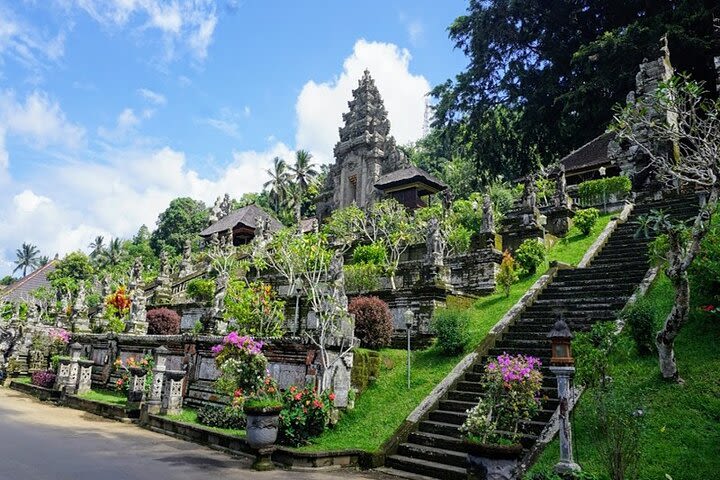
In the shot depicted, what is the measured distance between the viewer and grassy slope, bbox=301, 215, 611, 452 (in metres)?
9.52

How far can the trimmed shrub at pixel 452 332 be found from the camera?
12.0 m

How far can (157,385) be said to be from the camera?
1298 centimetres

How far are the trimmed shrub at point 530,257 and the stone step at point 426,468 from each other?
1040 cm

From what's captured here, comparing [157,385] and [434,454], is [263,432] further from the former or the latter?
[157,385]

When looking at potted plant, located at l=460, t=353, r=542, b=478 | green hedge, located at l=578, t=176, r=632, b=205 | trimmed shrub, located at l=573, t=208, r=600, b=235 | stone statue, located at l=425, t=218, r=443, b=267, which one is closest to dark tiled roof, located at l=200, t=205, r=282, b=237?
green hedge, located at l=578, t=176, r=632, b=205

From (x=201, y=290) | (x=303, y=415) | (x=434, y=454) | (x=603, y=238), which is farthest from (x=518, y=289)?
(x=201, y=290)

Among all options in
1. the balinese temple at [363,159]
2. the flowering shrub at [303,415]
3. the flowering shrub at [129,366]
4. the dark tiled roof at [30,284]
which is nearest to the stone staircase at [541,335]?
the flowering shrub at [303,415]

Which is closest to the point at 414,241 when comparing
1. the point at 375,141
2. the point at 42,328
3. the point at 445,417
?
the point at 445,417

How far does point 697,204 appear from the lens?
18.8 m

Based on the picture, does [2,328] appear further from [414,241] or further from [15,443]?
[414,241]

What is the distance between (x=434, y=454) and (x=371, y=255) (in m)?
15.4

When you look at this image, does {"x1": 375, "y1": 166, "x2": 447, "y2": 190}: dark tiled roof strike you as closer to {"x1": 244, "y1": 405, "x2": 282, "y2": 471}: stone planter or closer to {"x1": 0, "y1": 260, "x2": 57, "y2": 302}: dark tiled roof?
{"x1": 244, "y1": 405, "x2": 282, "y2": 471}: stone planter

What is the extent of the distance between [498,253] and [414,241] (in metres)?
6.95

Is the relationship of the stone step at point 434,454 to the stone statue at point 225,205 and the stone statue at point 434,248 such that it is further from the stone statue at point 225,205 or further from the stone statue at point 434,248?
the stone statue at point 225,205
